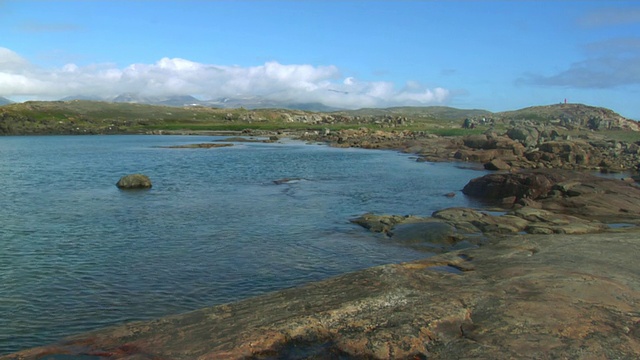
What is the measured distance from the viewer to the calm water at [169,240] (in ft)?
53.7

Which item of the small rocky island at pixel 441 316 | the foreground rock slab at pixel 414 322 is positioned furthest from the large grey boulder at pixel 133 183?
the foreground rock slab at pixel 414 322

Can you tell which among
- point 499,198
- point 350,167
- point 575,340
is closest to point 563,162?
point 350,167

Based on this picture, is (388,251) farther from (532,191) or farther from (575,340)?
(532,191)

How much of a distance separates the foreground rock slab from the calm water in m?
2.72

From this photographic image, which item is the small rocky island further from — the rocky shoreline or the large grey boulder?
the large grey boulder

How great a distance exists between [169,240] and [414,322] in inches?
644

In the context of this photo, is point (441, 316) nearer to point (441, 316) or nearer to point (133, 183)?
point (441, 316)

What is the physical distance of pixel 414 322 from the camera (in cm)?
1218

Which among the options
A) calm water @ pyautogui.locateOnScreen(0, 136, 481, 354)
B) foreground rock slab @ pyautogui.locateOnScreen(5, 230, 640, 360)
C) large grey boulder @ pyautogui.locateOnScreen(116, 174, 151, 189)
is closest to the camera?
foreground rock slab @ pyautogui.locateOnScreen(5, 230, 640, 360)

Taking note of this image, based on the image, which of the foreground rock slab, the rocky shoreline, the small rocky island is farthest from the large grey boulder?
the foreground rock slab

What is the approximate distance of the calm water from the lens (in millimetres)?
16375

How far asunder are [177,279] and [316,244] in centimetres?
801

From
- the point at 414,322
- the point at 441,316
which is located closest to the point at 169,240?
the point at 414,322

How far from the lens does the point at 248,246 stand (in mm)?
24188
